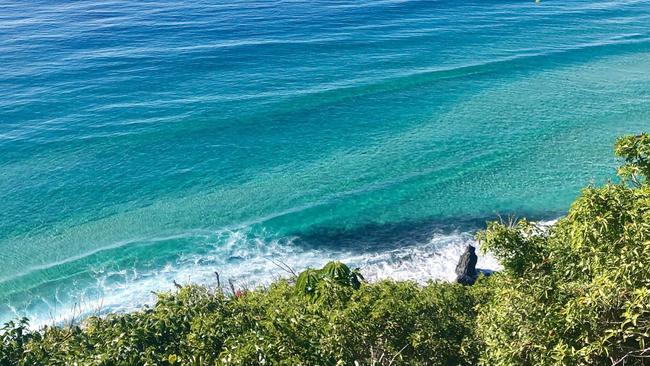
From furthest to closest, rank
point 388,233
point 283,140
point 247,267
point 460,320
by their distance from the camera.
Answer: point 283,140, point 388,233, point 247,267, point 460,320

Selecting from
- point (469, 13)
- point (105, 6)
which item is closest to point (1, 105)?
point (105, 6)

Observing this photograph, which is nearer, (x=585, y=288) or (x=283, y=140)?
(x=585, y=288)

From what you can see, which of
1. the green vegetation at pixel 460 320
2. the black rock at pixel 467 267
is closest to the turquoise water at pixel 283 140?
the black rock at pixel 467 267

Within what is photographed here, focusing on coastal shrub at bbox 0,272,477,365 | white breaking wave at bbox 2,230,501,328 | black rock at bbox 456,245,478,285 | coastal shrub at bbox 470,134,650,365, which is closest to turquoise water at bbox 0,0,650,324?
white breaking wave at bbox 2,230,501,328

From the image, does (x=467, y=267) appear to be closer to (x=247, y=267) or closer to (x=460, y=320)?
(x=247, y=267)

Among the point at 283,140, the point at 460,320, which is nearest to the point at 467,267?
the point at 460,320

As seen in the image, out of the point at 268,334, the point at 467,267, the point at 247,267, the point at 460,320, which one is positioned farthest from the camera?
the point at 247,267

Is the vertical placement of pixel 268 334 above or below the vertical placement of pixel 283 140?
above
